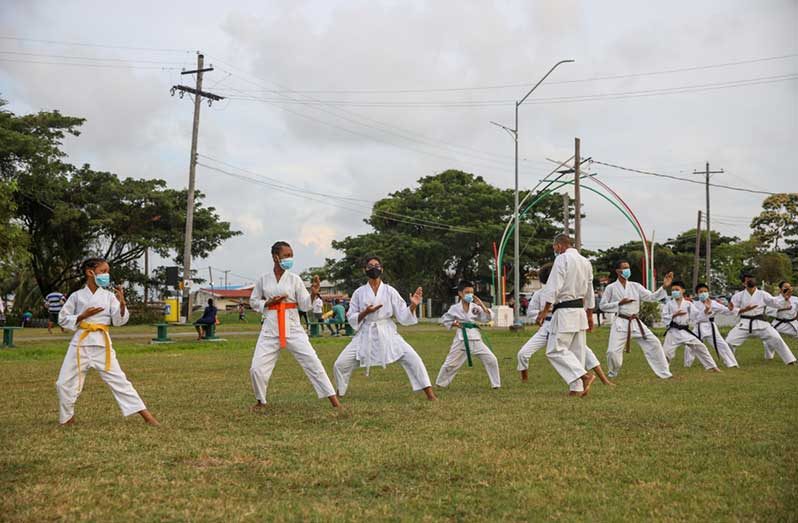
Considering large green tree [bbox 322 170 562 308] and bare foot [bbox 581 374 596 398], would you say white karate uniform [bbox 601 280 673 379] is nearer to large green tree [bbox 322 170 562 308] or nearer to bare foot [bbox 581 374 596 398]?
bare foot [bbox 581 374 596 398]

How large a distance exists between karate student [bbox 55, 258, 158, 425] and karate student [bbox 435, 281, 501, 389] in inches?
181

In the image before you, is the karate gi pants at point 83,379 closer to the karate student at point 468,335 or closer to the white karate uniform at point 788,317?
the karate student at point 468,335

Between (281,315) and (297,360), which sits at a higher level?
(281,315)

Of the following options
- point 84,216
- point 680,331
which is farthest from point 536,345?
point 84,216

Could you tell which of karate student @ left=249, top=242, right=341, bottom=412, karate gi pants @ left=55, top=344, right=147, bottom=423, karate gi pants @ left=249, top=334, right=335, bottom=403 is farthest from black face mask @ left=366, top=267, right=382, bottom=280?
karate gi pants @ left=55, top=344, right=147, bottom=423

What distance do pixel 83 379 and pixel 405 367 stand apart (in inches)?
155

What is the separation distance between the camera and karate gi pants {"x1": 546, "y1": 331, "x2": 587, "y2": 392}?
10.3 metres

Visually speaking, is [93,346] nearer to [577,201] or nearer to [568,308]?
[568,308]

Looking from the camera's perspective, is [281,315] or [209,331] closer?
[281,315]

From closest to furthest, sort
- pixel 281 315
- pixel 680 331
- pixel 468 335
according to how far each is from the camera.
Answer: pixel 281 315 < pixel 468 335 < pixel 680 331

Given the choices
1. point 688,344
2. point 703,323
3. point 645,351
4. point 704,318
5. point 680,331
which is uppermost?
point 704,318

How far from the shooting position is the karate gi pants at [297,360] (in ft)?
30.0

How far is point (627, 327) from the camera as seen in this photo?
13.2m

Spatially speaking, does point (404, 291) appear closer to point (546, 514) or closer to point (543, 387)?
point (543, 387)
